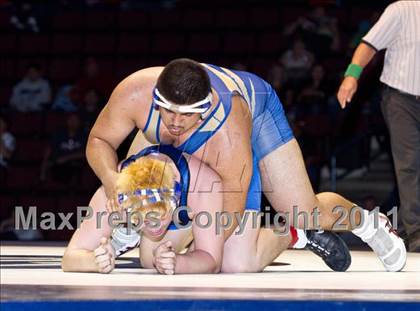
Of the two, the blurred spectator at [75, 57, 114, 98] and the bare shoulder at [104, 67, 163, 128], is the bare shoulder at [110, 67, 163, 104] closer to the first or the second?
the bare shoulder at [104, 67, 163, 128]

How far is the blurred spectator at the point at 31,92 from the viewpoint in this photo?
9586 millimetres

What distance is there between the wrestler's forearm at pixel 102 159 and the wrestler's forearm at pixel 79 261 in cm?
24

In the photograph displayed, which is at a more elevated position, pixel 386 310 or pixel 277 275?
pixel 386 310

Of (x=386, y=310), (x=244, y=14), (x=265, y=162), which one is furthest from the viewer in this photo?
(x=244, y=14)

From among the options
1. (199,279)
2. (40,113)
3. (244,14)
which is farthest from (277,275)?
(244,14)

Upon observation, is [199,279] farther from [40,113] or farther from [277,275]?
[40,113]

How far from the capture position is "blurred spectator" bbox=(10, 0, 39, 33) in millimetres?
10680

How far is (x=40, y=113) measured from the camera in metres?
9.35

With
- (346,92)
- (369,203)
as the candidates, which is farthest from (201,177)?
(369,203)

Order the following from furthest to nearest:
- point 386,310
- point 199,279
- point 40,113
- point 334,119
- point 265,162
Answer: point 40,113
point 334,119
point 265,162
point 199,279
point 386,310

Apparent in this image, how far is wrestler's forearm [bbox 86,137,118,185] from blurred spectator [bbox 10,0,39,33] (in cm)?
731

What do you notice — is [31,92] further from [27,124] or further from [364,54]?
[364,54]

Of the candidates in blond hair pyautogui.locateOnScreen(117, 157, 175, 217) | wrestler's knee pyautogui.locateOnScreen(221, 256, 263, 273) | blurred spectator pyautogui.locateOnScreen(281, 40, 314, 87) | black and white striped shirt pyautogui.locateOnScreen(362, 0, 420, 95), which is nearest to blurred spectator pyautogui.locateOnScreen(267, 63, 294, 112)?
blurred spectator pyautogui.locateOnScreen(281, 40, 314, 87)

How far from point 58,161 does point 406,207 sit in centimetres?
407
